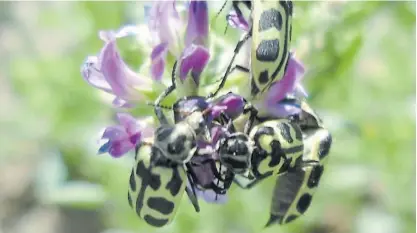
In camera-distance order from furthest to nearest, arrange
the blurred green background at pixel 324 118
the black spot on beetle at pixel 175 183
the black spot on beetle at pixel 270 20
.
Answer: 1. the blurred green background at pixel 324 118
2. the black spot on beetle at pixel 270 20
3. the black spot on beetle at pixel 175 183

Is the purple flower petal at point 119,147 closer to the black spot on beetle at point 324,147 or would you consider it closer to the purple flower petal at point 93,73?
the purple flower petal at point 93,73

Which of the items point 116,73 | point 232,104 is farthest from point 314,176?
point 116,73

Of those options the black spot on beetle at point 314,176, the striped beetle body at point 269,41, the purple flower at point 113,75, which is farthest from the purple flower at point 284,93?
the purple flower at point 113,75

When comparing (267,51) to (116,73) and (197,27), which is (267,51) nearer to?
(197,27)

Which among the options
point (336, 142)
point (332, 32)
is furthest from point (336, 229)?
point (332, 32)

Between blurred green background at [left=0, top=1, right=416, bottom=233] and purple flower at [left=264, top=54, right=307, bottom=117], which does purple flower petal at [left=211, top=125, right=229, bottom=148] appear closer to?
purple flower at [left=264, top=54, right=307, bottom=117]

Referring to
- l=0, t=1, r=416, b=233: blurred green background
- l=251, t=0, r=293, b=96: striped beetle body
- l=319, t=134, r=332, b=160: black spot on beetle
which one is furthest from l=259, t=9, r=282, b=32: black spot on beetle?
l=0, t=1, r=416, b=233: blurred green background
